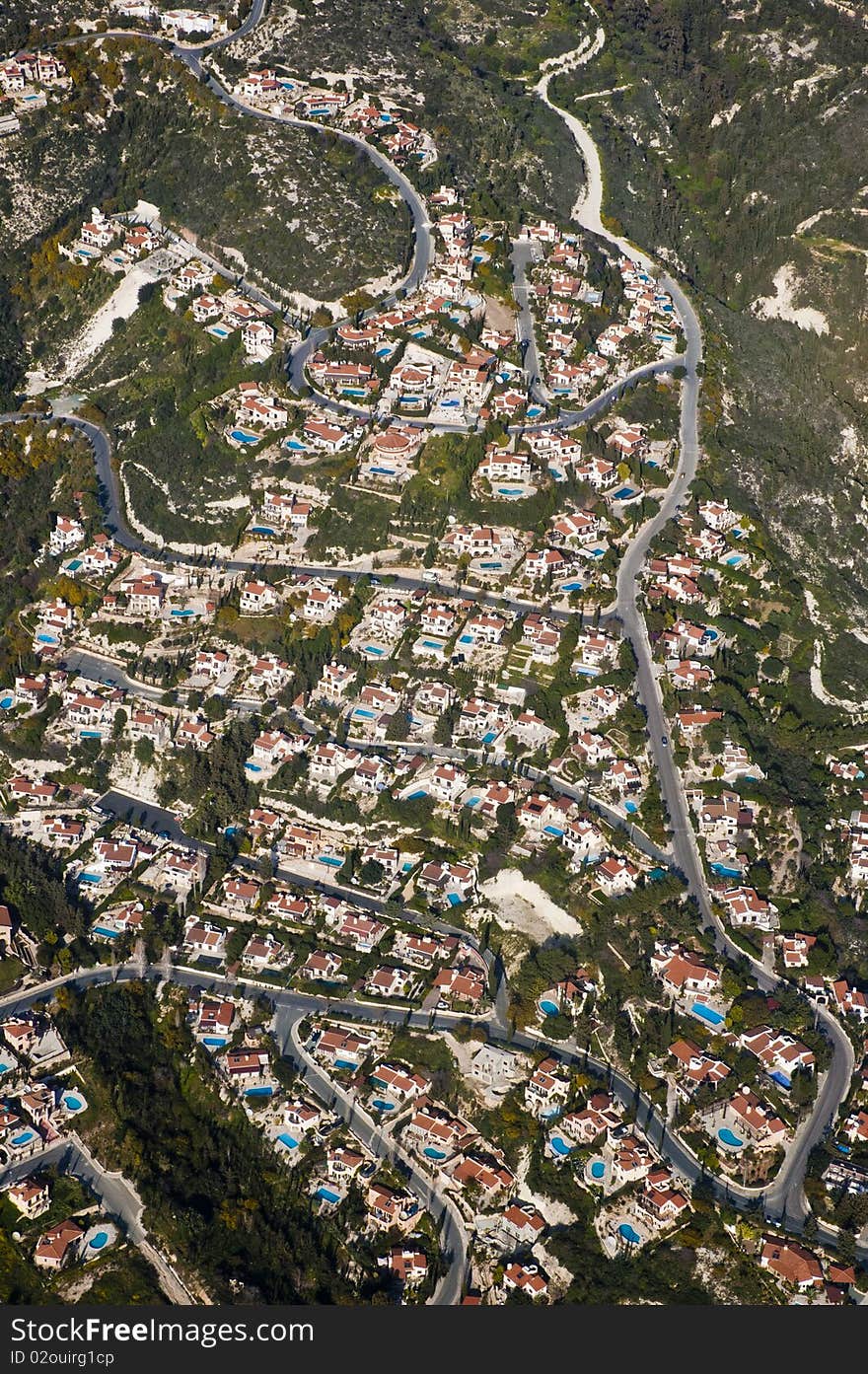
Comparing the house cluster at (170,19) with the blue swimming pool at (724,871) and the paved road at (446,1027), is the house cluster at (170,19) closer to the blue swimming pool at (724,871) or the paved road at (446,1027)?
the paved road at (446,1027)

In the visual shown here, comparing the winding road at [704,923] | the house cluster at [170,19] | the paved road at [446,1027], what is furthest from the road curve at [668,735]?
the house cluster at [170,19]

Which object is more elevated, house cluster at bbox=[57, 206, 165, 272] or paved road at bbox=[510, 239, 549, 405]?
paved road at bbox=[510, 239, 549, 405]

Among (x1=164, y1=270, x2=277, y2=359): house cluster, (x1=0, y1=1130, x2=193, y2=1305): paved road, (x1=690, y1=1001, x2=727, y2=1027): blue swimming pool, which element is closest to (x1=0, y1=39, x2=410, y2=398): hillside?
(x1=164, y1=270, x2=277, y2=359): house cluster

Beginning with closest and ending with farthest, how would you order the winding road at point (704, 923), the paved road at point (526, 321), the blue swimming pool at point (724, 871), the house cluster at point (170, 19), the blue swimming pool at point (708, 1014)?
the winding road at point (704, 923) < the blue swimming pool at point (708, 1014) < the blue swimming pool at point (724, 871) < the paved road at point (526, 321) < the house cluster at point (170, 19)

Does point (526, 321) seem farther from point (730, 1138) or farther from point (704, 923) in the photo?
point (730, 1138)

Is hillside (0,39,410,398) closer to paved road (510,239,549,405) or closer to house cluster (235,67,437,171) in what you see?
house cluster (235,67,437,171)

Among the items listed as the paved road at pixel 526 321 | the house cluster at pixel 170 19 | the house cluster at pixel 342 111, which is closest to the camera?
the paved road at pixel 526 321
